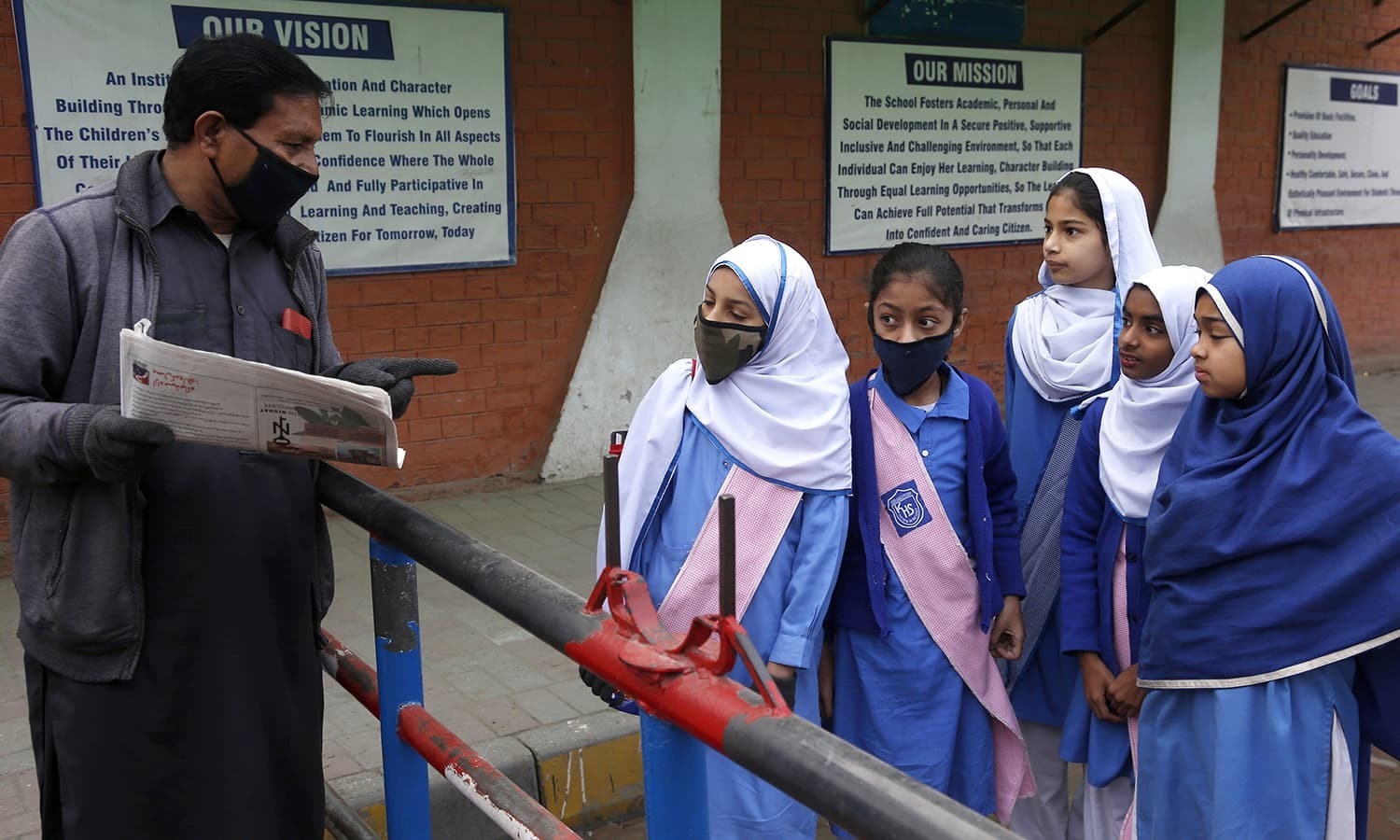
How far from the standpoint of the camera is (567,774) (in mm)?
3371

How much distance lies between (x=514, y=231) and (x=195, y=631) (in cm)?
413

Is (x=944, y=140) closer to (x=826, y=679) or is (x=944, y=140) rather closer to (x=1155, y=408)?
(x=1155, y=408)

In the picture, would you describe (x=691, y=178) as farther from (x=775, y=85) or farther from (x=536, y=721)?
(x=536, y=721)

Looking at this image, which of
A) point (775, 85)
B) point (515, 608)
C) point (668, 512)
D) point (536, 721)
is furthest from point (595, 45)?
point (515, 608)

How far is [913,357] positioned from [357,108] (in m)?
3.55

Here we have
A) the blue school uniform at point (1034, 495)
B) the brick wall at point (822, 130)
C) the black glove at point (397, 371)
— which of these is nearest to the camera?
the black glove at point (397, 371)

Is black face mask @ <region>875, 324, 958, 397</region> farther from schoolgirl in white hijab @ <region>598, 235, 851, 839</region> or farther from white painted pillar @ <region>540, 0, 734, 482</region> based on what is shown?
white painted pillar @ <region>540, 0, 734, 482</region>

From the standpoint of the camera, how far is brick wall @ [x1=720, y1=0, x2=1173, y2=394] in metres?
6.40

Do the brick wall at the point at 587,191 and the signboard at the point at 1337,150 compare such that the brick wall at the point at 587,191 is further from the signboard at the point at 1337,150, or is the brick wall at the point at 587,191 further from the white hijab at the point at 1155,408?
the white hijab at the point at 1155,408

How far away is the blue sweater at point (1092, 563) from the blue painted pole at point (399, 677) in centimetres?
135

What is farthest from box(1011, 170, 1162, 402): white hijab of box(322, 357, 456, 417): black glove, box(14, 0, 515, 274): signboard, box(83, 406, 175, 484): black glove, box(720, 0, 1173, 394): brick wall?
box(720, 0, 1173, 394): brick wall

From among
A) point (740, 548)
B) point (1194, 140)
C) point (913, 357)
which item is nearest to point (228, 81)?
point (740, 548)

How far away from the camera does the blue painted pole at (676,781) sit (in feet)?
4.51

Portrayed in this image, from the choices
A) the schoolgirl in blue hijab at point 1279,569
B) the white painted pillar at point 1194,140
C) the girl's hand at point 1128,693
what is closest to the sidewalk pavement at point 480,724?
the girl's hand at point 1128,693
